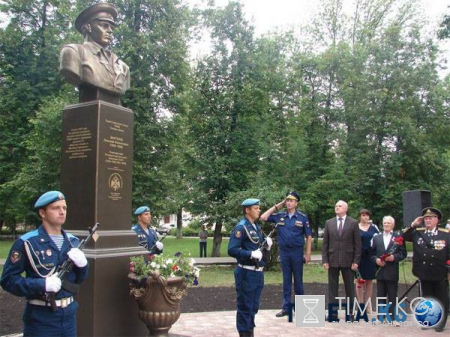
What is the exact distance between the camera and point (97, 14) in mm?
6781

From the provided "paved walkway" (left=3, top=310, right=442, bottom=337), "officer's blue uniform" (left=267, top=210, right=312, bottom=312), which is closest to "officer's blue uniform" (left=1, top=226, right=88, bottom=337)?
"paved walkway" (left=3, top=310, right=442, bottom=337)

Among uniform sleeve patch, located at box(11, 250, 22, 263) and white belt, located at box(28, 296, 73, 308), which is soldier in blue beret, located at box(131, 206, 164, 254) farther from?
uniform sleeve patch, located at box(11, 250, 22, 263)

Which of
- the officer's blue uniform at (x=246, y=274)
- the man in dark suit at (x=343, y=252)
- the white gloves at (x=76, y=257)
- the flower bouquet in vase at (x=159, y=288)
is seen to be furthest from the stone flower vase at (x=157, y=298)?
the man in dark suit at (x=343, y=252)

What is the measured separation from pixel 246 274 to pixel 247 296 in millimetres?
289

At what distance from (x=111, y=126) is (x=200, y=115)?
61.2ft

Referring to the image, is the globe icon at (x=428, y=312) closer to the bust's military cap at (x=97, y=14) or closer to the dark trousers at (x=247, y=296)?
the dark trousers at (x=247, y=296)

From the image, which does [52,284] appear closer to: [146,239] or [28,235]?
[28,235]

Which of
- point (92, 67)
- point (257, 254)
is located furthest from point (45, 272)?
point (92, 67)

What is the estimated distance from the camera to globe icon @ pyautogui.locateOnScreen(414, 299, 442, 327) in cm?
730

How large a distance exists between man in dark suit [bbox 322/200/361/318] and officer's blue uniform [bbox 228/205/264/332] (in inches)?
86.7

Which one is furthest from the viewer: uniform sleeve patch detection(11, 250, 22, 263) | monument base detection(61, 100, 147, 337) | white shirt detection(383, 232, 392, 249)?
white shirt detection(383, 232, 392, 249)

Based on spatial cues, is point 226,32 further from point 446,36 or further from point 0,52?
point 446,36

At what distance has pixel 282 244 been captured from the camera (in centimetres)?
844

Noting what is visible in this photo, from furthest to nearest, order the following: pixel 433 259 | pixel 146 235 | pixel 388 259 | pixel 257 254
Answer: pixel 146 235 < pixel 388 259 < pixel 433 259 < pixel 257 254
